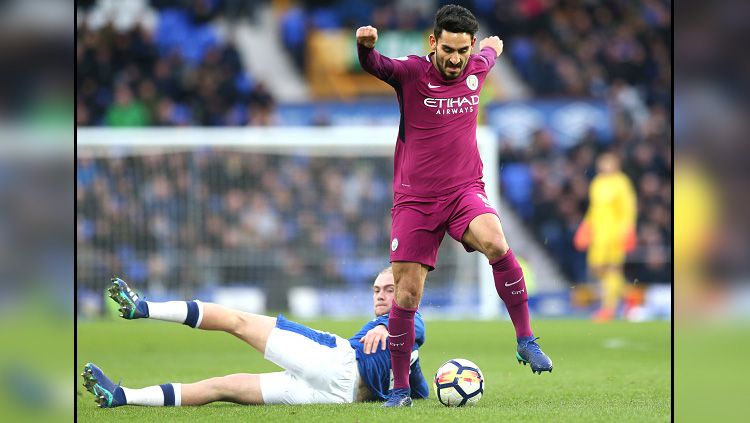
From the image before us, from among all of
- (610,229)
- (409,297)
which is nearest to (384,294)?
(409,297)

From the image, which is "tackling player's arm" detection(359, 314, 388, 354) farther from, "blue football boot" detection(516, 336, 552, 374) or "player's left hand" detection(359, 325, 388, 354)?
"blue football boot" detection(516, 336, 552, 374)

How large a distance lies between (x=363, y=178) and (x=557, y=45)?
7.48 m

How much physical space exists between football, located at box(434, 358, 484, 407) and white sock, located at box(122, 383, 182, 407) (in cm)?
145

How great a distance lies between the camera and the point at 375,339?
19.6 ft

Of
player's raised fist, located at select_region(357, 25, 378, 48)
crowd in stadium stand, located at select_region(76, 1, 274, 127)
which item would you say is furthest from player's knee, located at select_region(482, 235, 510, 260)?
crowd in stadium stand, located at select_region(76, 1, 274, 127)

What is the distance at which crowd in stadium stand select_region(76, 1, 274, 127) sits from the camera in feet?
68.6

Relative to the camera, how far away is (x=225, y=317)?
5766mm

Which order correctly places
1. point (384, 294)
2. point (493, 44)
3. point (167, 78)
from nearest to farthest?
point (384, 294) < point (493, 44) < point (167, 78)

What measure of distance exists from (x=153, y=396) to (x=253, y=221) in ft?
35.9

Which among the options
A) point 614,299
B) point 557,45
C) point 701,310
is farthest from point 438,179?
point 557,45

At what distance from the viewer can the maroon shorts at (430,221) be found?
5.84m

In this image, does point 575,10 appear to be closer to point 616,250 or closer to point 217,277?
point 616,250

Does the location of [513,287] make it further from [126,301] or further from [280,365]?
[126,301]

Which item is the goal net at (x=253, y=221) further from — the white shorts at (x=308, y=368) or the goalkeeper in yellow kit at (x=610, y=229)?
the white shorts at (x=308, y=368)
